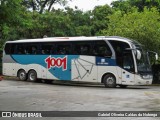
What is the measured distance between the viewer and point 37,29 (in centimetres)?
3919

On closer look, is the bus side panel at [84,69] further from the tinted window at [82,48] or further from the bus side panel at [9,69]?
the bus side panel at [9,69]

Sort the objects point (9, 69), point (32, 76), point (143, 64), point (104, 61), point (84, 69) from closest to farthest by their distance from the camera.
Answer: point (143, 64) < point (104, 61) < point (84, 69) < point (32, 76) < point (9, 69)

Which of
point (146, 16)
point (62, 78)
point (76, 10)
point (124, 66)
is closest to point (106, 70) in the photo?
point (124, 66)

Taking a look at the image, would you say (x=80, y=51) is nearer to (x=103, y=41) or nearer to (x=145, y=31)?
(x=103, y=41)

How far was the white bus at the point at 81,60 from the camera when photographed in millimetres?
25656

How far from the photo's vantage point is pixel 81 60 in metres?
27.5

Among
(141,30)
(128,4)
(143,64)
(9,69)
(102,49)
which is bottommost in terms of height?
(9,69)

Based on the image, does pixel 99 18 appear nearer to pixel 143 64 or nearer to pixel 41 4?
pixel 41 4

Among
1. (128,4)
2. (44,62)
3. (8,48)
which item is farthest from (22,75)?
(128,4)

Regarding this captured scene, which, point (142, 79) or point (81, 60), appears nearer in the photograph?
point (142, 79)

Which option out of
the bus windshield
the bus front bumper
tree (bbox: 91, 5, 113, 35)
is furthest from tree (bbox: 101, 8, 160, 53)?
tree (bbox: 91, 5, 113, 35)

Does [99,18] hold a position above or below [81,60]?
above


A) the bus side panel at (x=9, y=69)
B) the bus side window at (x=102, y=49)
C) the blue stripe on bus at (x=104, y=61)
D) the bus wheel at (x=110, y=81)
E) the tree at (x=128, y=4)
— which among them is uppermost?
the tree at (x=128, y=4)

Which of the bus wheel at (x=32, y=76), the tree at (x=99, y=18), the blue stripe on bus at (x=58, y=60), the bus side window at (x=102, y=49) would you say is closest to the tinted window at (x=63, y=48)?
the blue stripe on bus at (x=58, y=60)
